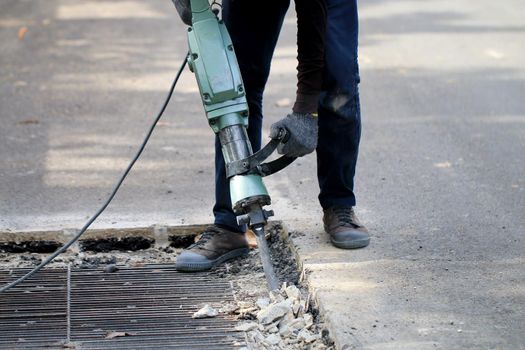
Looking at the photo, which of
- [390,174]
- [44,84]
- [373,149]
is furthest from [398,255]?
[44,84]

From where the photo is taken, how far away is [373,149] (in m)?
6.17

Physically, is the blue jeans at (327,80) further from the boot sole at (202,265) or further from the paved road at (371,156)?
the paved road at (371,156)

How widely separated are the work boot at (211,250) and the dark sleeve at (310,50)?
2.81 feet

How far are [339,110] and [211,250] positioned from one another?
0.87m

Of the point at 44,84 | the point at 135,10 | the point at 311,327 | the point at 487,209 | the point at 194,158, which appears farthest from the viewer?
the point at 135,10

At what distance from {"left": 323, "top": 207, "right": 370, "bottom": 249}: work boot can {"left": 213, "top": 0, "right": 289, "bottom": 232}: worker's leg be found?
47cm

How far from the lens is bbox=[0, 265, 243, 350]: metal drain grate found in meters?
3.78

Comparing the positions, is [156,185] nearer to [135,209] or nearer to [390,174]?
[135,209]

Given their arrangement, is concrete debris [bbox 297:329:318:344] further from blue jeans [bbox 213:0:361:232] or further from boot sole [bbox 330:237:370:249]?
blue jeans [bbox 213:0:361:232]

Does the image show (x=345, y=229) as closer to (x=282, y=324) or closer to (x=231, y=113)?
(x=282, y=324)

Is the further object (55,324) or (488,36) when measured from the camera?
(488,36)

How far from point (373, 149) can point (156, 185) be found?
1.46 meters

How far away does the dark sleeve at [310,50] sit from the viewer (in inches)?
150

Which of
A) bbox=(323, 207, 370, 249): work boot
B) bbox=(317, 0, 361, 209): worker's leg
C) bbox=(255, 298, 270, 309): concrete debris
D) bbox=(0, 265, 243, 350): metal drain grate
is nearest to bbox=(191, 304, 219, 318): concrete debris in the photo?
bbox=(0, 265, 243, 350): metal drain grate
